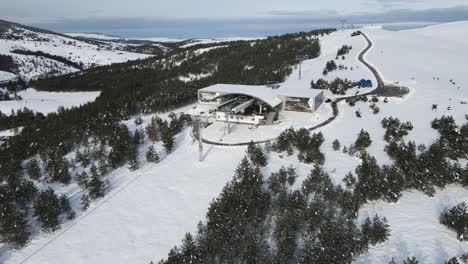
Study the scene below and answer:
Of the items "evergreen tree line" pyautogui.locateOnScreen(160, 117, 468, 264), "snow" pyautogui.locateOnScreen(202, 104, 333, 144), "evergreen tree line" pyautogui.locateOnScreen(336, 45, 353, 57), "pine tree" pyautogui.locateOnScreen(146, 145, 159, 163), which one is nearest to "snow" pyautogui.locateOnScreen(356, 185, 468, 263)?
"evergreen tree line" pyautogui.locateOnScreen(160, 117, 468, 264)

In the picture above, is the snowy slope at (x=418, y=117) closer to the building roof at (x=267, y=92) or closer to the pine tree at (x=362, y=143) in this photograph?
the pine tree at (x=362, y=143)

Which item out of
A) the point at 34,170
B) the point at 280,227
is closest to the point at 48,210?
the point at 34,170

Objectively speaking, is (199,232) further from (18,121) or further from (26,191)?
(18,121)

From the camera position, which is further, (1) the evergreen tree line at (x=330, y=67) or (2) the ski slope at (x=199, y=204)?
(1) the evergreen tree line at (x=330, y=67)

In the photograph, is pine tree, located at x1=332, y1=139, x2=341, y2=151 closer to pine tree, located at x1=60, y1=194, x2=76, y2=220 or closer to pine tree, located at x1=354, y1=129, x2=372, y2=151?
pine tree, located at x1=354, y1=129, x2=372, y2=151

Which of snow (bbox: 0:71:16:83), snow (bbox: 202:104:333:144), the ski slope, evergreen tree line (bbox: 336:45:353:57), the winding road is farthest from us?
snow (bbox: 0:71:16:83)

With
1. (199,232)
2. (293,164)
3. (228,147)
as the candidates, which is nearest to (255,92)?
(228,147)

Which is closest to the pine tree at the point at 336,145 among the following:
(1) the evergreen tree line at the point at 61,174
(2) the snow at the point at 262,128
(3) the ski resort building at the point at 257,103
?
(2) the snow at the point at 262,128
